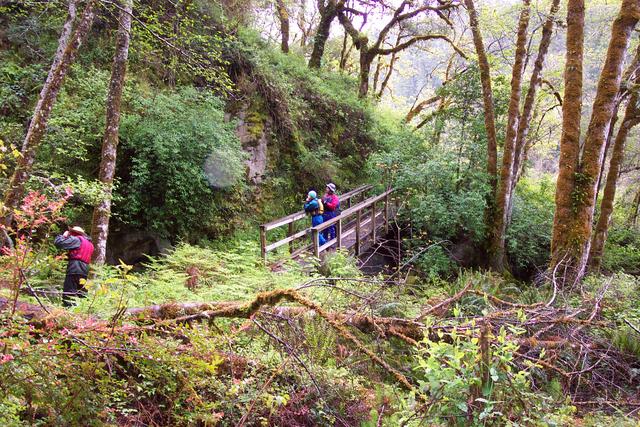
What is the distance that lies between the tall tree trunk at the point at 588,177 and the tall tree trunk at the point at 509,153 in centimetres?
337

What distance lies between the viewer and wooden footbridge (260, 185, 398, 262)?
372 inches

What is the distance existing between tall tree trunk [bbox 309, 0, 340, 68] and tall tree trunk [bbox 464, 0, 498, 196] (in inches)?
332

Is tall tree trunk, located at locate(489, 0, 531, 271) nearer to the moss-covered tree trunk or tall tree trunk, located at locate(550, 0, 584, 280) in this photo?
the moss-covered tree trunk

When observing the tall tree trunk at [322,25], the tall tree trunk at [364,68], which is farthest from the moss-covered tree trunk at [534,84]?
the tall tree trunk at [322,25]

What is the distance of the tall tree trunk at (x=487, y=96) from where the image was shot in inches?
487

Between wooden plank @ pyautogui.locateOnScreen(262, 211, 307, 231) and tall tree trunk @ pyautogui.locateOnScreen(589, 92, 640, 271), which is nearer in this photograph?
wooden plank @ pyautogui.locateOnScreen(262, 211, 307, 231)

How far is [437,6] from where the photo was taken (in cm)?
1820

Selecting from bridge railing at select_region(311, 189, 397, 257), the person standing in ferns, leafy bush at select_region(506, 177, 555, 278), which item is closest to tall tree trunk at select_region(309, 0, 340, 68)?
bridge railing at select_region(311, 189, 397, 257)

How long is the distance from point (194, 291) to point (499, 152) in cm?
1274

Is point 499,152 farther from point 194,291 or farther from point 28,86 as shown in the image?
point 28,86

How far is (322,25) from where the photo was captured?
19828mm

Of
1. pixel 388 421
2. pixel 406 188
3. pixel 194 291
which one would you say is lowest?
pixel 388 421

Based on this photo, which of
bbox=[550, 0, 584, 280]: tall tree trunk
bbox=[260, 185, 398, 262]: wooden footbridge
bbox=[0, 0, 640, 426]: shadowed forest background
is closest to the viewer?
bbox=[0, 0, 640, 426]: shadowed forest background

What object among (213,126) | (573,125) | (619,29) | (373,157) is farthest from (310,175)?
(619,29)
